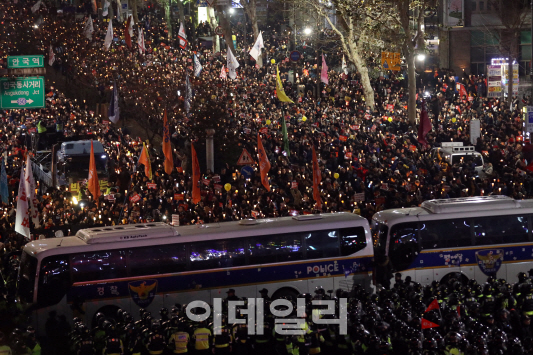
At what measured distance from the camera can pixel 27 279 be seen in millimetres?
13047

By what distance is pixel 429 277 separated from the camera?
15.0 metres

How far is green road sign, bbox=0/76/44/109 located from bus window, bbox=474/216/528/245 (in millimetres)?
10797

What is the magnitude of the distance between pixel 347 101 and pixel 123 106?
10436mm

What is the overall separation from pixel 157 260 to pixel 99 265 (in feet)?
3.59

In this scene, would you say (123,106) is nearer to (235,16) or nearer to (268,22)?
(268,22)

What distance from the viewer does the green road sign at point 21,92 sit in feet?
56.1

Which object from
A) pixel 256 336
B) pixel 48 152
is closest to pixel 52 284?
pixel 256 336

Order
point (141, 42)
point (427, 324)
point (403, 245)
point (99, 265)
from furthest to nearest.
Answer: point (141, 42) < point (403, 245) < point (99, 265) < point (427, 324)

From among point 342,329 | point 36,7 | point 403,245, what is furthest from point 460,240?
point 36,7

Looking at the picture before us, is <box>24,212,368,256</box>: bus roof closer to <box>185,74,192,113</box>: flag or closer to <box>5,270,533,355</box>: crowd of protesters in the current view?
<box>5,270,533,355</box>: crowd of protesters

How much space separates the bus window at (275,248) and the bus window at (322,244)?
192 mm

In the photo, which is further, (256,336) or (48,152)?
(48,152)

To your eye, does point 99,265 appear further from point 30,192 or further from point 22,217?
point 30,192

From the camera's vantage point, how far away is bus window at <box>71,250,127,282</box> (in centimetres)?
1312
